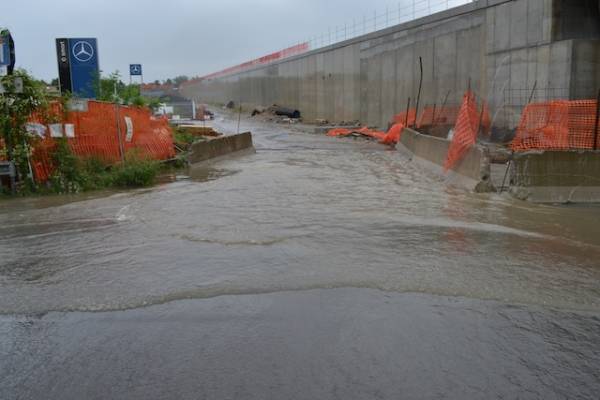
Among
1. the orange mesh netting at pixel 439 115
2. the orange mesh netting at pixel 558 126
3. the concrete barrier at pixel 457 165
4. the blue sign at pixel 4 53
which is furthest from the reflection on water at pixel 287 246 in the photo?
the orange mesh netting at pixel 439 115

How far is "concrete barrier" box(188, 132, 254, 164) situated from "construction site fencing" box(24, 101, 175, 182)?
75 cm

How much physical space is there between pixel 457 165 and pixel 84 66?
43.8ft

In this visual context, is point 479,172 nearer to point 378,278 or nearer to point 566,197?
point 566,197

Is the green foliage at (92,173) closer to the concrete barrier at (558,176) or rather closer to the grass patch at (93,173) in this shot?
the grass patch at (93,173)

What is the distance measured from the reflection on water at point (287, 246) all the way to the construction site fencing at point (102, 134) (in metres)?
1.70

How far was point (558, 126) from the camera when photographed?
1409cm

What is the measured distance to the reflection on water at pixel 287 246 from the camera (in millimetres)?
5898

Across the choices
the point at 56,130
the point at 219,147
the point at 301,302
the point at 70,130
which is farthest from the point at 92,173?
the point at 301,302

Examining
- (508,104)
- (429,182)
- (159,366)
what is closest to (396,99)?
(508,104)

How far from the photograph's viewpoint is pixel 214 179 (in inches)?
582

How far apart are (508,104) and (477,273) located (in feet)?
56.2

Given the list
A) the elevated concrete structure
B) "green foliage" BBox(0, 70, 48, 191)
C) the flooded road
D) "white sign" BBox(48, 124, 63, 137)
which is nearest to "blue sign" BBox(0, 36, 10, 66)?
"green foliage" BBox(0, 70, 48, 191)

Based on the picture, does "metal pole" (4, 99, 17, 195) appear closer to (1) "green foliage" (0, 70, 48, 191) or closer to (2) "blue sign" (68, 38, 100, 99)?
(1) "green foliage" (0, 70, 48, 191)

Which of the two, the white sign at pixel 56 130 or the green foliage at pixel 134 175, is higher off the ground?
the white sign at pixel 56 130
